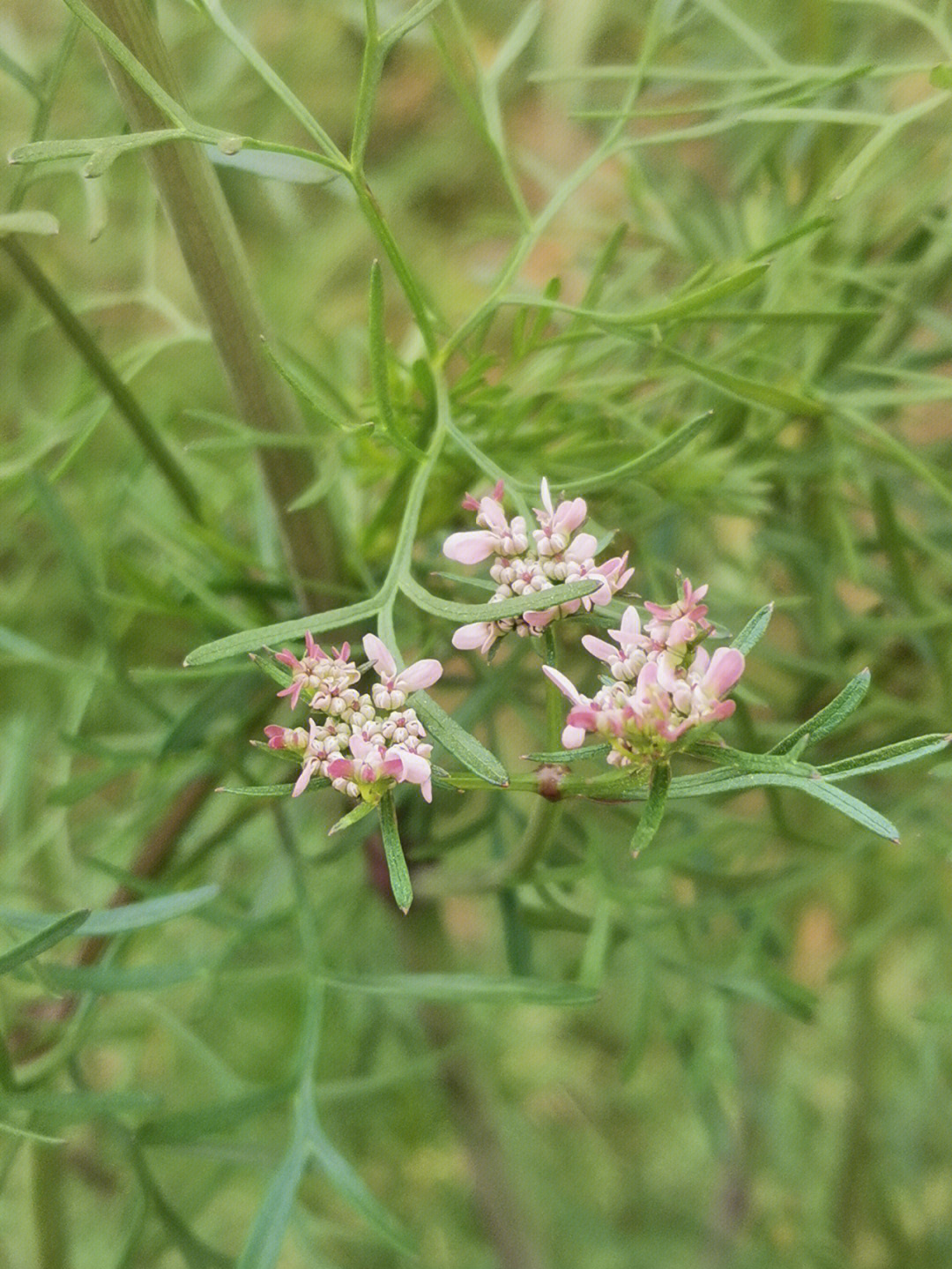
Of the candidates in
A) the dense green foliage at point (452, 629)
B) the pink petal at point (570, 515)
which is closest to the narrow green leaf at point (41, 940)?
the dense green foliage at point (452, 629)

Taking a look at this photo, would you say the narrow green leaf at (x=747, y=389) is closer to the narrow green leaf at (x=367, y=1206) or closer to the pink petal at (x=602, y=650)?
the pink petal at (x=602, y=650)

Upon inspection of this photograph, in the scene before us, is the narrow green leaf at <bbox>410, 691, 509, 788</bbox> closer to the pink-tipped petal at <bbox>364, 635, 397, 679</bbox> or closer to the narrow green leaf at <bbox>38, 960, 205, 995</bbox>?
the pink-tipped petal at <bbox>364, 635, 397, 679</bbox>

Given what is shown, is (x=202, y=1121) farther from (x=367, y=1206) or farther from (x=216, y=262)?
(x=216, y=262)

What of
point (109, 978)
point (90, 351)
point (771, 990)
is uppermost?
point (90, 351)

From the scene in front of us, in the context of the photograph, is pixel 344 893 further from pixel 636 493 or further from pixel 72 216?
pixel 72 216

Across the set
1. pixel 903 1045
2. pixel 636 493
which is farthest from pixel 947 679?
pixel 903 1045

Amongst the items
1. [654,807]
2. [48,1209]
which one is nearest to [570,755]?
[654,807]
